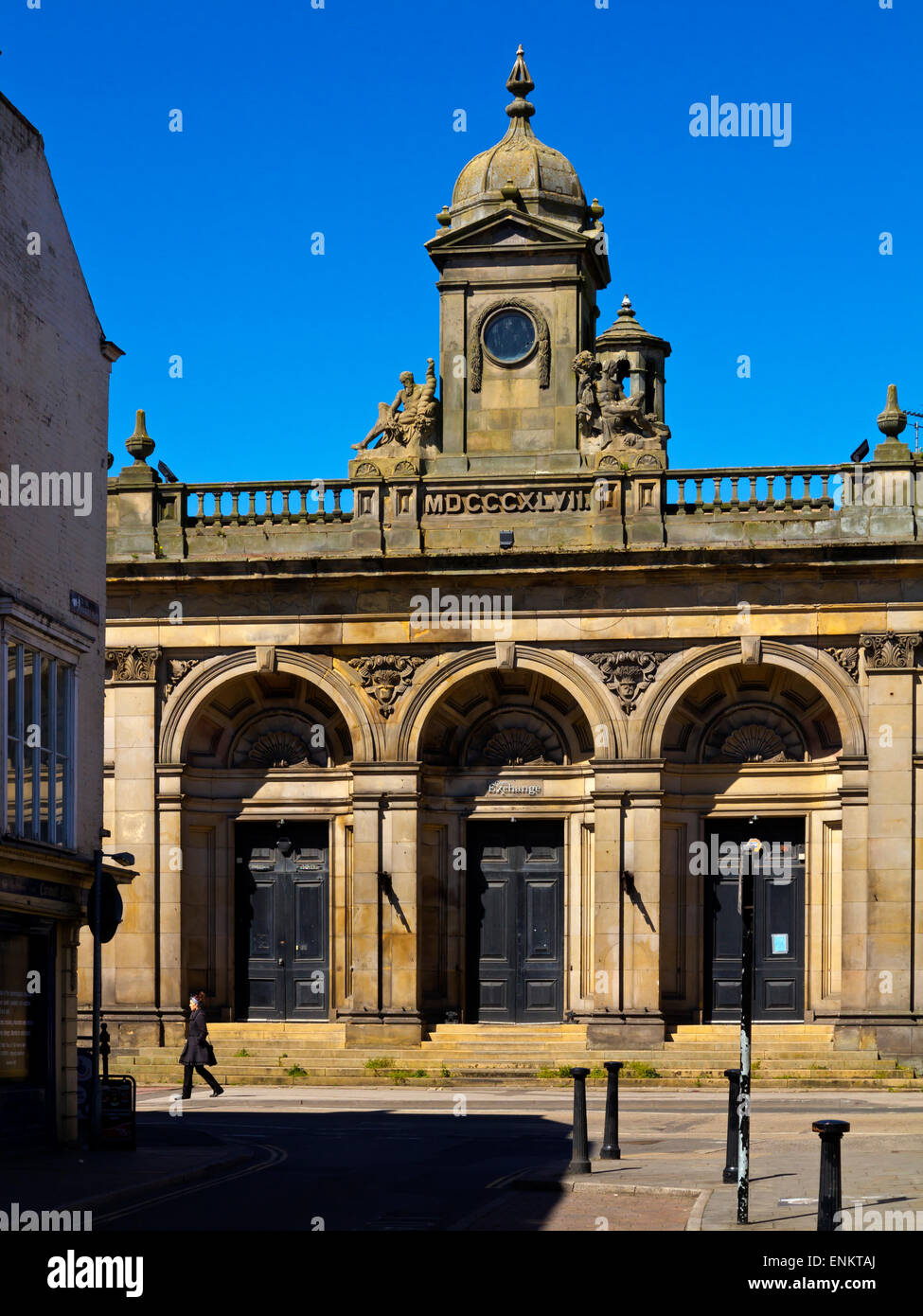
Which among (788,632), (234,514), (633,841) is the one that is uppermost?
(234,514)

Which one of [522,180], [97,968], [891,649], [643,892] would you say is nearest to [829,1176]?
[97,968]

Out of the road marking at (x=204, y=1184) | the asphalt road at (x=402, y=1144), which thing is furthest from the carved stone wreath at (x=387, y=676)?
the road marking at (x=204, y=1184)

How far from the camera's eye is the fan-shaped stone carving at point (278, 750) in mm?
42906

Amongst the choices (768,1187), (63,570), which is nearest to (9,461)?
(63,570)

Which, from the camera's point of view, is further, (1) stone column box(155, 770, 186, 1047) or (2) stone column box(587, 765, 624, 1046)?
(1) stone column box(155, 770, 186, 1047)

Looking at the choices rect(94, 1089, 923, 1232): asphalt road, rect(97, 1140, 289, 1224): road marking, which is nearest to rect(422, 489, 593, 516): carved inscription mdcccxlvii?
rect(94, 1089, 923, 1232): asphalt road

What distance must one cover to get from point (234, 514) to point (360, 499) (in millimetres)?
2765

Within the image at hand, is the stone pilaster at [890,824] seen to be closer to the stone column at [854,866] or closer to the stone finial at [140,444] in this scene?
the stone column at [854,866]

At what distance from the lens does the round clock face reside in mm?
43250

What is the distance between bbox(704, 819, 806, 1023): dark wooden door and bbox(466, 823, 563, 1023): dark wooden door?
10.1 feet

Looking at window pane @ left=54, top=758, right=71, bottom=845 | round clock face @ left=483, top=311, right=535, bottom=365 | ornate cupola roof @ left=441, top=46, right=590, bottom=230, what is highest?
ornate cupola roof @ left=441, top=46, right=590, bottom=230

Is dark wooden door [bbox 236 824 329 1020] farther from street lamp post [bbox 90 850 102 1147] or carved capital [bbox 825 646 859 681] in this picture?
street lamp post [bbox 90 850 102 1147]
